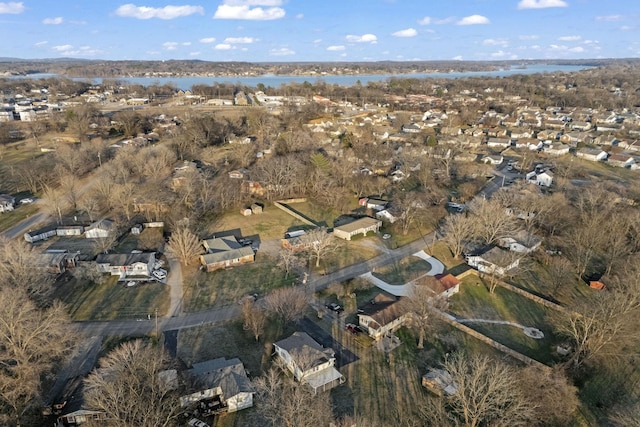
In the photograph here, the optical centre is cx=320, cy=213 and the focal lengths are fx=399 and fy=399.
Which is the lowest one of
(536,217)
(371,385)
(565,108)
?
(371,385)

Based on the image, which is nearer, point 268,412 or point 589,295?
point 268,412

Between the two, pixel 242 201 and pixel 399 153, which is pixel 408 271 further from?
pixel 399 153

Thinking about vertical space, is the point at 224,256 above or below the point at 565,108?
below

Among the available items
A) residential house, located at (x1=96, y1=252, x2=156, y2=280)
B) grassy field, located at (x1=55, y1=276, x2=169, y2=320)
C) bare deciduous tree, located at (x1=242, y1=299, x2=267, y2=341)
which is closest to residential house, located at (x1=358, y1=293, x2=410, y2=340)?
bare deciduous tree, located at (x1=242, y1=299, x2=267, y2=341)

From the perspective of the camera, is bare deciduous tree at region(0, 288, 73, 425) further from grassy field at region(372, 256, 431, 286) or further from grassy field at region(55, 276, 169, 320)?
grassy field at region(372, 256, 431, 286)

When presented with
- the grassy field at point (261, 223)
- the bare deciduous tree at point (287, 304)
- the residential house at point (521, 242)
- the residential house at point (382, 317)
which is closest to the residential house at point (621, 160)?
the residential house at point (521, 242)

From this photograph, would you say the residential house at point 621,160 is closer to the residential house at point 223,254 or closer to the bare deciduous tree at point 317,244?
the bare deciduous tree at point 317,244

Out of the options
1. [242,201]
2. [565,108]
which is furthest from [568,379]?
[565,108]

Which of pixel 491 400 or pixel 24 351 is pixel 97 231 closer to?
A: pixel 24 351
